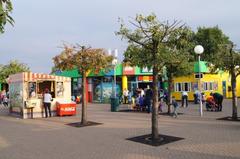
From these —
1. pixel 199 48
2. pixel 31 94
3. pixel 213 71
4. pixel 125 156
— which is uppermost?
pixel 199 48

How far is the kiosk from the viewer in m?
18.1

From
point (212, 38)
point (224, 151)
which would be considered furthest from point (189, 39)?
point (212, 38)

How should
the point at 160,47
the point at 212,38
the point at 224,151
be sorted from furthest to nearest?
1. the point at 212,38
2. the point at 160,47
3. the point at 224,151

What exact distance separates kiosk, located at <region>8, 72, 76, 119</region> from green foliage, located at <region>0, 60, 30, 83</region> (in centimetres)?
2810

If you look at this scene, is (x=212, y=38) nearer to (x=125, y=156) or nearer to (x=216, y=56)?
(x=216, y=56)

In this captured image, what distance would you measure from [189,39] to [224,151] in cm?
414

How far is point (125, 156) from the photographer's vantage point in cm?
782

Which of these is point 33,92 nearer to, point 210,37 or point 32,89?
point 32,89

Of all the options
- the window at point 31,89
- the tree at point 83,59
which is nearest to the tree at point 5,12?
the tree at point 83,59

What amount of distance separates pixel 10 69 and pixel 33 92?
3199 cm

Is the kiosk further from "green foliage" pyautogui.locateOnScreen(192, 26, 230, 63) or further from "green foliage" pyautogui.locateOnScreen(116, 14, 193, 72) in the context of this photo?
"green foliage" pyautogui.locateOnScreen(192, 26, 230, 63)

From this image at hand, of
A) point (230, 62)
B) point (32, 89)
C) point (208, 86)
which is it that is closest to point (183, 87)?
point (208, 86)

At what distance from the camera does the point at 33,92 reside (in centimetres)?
1855

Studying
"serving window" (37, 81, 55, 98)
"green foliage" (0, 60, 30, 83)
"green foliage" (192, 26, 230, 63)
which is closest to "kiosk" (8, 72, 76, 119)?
"serving window" (37, 81, 55, 98)
